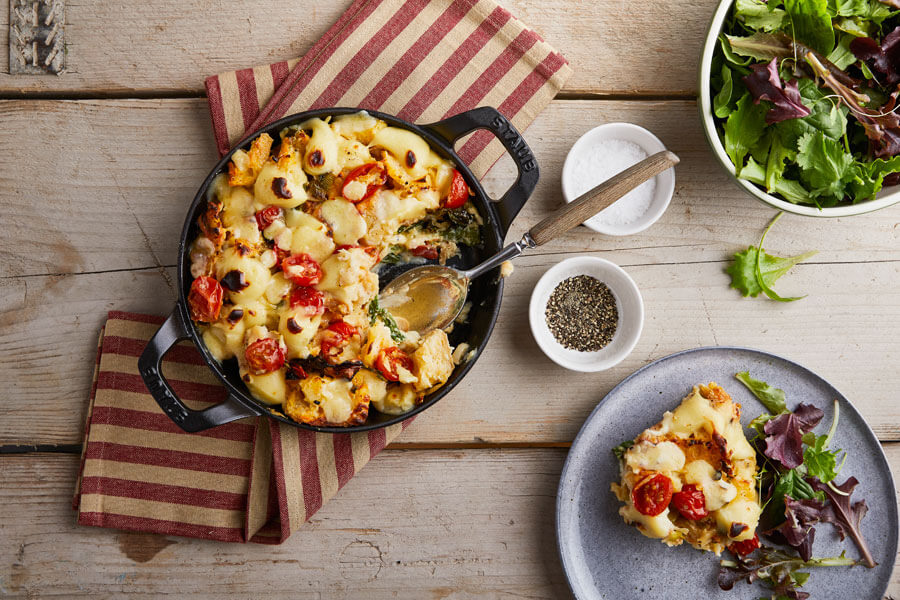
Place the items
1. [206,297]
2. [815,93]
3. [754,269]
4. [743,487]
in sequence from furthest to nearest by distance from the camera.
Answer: [754,269], [743,487], [815,93], [206,297]

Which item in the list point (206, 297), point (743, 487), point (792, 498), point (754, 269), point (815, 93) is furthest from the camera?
point (754, 269)

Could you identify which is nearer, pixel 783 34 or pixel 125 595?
pixel 783 34

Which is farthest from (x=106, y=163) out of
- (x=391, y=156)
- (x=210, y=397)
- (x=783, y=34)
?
(x=783, y=34)

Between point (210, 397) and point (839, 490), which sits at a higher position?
point (210, 397)

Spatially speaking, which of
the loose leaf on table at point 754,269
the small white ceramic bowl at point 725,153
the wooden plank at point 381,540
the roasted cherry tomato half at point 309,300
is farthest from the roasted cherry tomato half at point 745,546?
the roasted cherry tomato half at point 309,300

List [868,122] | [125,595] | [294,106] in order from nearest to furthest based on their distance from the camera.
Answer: [868,122] → [294,106] → [125,595]

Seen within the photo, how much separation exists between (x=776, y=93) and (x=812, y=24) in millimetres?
218

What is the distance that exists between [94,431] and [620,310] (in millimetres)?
1721

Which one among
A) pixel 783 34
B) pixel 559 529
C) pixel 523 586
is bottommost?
pixel 523 586

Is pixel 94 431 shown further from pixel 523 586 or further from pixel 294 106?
pixel 523 586

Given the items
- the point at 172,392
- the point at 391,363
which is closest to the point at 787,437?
the point at 391,363

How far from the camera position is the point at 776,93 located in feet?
5.78

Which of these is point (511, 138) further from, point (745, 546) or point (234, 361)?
point (745, 546)

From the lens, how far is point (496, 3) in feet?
6.77
